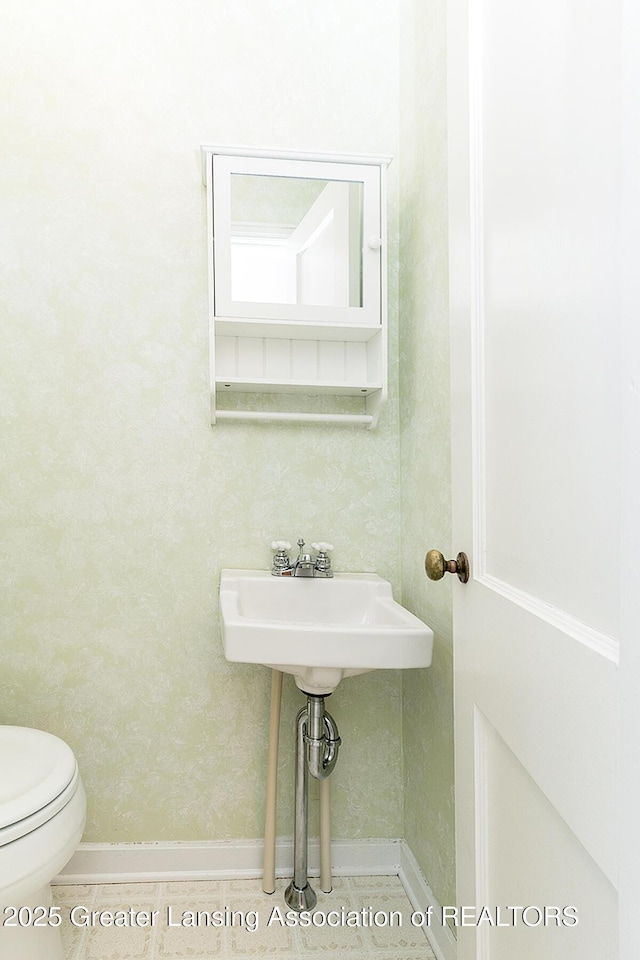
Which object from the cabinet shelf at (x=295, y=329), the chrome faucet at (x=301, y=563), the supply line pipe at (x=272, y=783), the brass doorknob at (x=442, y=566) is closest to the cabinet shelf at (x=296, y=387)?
the cabinet shelf at (x=295, y=329)

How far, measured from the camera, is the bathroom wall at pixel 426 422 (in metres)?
1.59

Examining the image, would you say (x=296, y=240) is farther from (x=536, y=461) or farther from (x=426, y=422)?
(x=536, y=461)

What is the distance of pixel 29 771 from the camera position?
1396 millimetres

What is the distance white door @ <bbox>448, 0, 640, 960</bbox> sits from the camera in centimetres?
60

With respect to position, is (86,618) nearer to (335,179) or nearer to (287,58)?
(335,179)

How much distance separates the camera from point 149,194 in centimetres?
185

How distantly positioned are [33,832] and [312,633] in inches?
23.5

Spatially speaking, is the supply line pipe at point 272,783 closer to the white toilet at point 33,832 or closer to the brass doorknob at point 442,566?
the white toilet at point 33,832

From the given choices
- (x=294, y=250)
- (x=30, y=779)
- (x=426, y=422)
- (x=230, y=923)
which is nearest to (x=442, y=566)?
(x=426, y=422)

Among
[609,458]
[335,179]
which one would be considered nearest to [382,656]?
[609,458]

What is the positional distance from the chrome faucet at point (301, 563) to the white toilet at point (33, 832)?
65 cm

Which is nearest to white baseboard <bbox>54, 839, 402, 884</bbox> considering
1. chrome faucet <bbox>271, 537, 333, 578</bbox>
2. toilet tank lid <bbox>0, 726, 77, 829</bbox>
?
toilet tank lid <bbox>0, 726, 77, 829</bbox>

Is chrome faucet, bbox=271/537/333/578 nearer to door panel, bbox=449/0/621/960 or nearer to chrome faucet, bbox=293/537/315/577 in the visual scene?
chrome faucet, bbox=293/537/315/577

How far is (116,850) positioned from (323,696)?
729 mm
